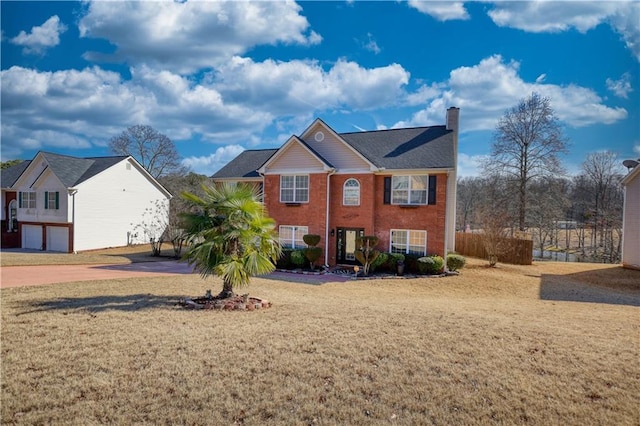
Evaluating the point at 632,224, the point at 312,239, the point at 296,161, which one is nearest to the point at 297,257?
the point at 312,239

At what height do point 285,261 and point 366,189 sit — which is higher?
point 366,189

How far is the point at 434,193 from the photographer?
18547 millimetres

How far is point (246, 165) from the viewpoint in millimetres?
25484

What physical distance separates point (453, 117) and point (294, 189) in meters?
10.8

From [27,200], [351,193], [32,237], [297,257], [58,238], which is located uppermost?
[351,193]

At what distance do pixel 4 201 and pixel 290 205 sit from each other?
29130mm

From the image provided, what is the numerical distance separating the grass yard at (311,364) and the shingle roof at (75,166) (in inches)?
805

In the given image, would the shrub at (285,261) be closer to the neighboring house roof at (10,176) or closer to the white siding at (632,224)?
the white siding at (632,224)

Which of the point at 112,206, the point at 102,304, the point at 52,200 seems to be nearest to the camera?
the point at 102,304

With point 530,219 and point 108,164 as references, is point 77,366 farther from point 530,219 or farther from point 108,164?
point 530,219

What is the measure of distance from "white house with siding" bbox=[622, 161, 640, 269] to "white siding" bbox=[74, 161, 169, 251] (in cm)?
3595

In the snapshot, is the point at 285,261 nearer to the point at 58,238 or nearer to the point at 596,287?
the point at 596,287

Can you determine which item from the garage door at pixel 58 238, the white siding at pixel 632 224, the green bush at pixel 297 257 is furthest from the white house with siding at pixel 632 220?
the garage door at pixel 58 238

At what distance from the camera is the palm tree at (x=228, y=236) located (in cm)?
966
